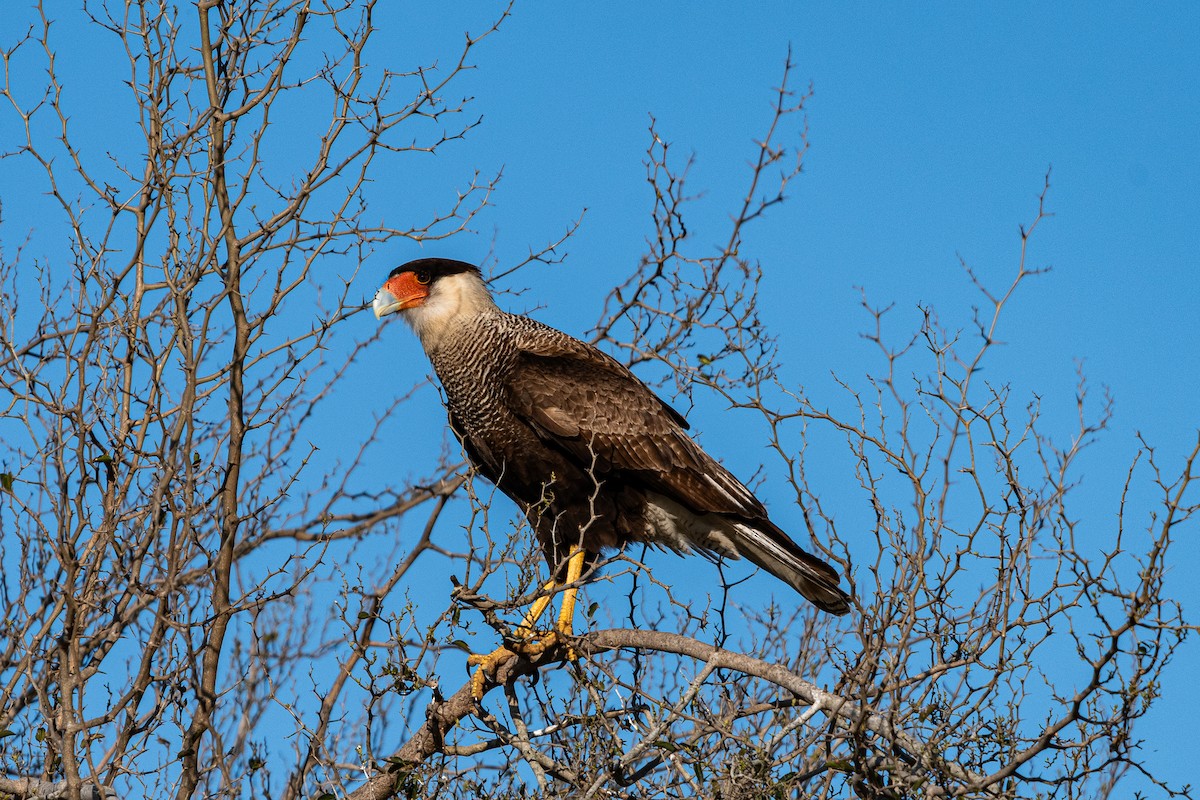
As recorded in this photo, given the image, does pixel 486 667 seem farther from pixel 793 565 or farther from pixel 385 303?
pixel 385 303

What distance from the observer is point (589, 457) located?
5.58 m

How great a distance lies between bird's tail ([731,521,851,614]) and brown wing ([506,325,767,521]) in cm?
9

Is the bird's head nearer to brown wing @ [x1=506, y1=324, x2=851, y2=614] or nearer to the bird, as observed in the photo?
the bird

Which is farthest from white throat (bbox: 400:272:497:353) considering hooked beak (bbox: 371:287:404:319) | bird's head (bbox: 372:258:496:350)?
hooked beak (bbox: 371:287:404:319)

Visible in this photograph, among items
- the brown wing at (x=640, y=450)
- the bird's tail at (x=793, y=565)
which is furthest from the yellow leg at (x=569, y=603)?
the bird's tail at (x=793, y=565)

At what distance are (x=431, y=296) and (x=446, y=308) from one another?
130 millimetres

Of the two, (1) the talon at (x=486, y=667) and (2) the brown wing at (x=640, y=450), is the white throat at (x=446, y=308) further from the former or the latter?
(1) the talon at (x=486, y=667)

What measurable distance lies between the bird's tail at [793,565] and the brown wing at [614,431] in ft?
0.29

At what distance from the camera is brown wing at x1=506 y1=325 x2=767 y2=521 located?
557cm

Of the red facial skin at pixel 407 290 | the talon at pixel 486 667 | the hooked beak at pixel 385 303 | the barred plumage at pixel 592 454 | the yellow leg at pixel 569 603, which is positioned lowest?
the talon at pixel 486 667

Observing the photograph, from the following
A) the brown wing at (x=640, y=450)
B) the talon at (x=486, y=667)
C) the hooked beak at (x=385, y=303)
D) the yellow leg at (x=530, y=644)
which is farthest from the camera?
the hooked beak at (x=385, y=303)

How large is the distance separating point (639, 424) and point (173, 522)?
2.07 m

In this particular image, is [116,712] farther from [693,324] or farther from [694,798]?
[693,324]

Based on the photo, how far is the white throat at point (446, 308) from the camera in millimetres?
6062
